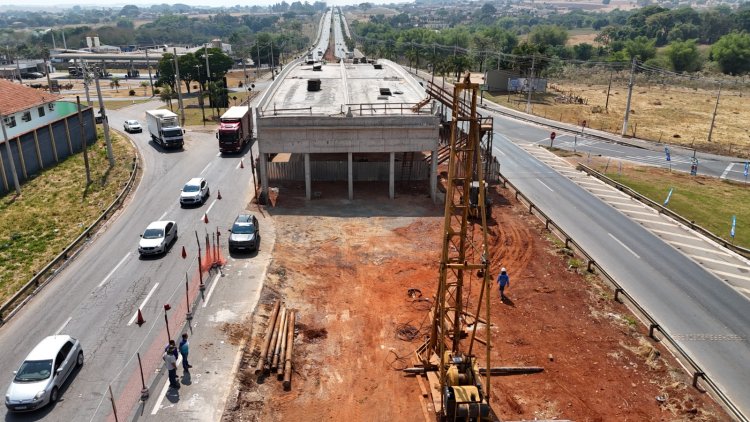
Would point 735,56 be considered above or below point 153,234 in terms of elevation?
above

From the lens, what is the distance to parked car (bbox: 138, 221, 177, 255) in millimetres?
34844

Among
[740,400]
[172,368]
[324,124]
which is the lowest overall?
[740,400]

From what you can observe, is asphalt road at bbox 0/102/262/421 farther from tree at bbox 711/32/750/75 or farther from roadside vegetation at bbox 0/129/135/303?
tree at bbox 711/32/750/75

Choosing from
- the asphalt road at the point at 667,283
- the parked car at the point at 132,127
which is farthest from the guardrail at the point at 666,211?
the parked car at the point at 132,127

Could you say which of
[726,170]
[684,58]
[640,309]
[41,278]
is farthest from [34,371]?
[684,58]

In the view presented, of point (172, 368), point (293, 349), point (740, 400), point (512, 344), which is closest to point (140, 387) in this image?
point (172, 368)

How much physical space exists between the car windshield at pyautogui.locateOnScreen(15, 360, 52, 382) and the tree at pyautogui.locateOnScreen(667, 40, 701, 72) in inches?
6733

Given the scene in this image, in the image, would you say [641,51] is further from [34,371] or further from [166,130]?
[34,371]

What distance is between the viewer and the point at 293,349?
26.4 meters

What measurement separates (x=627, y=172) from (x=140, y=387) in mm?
52526

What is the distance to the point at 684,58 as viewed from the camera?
151375 mm

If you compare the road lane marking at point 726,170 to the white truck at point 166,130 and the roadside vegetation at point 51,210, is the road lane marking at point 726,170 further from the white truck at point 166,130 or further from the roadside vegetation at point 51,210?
the roadside vegetation at point 51,210

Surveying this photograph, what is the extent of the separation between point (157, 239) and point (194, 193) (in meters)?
9.84

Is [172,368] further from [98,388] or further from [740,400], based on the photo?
[740,400]
